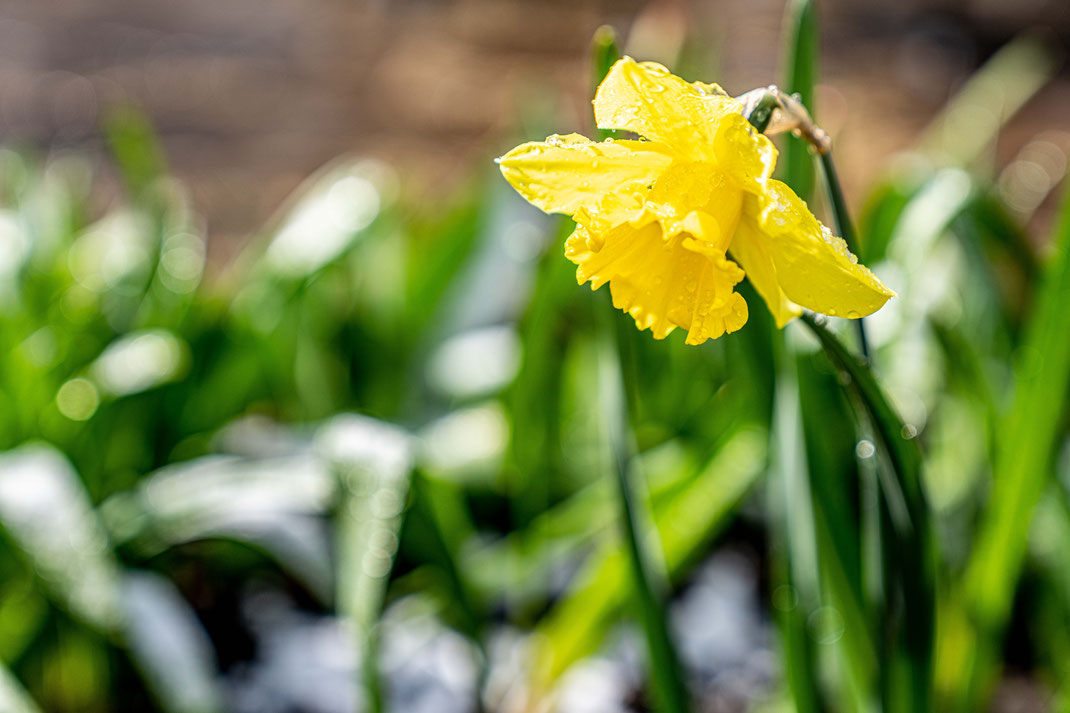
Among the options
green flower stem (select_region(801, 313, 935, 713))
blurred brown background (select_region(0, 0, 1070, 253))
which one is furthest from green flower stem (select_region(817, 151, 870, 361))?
blurred brown background (select_region(0, 0, 1070, 253))

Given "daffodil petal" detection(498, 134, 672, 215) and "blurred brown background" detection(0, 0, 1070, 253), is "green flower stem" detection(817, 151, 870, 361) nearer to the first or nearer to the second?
"daffodil petal" detection(498, 134, 672, 215)

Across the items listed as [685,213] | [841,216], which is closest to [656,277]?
[685,213]

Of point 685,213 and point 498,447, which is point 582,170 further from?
point 498,447

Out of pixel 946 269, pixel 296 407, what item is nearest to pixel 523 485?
pixel 296 407

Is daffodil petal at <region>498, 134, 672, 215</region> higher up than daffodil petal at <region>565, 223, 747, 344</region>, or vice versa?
daffodil petal at <region>498, 134, 672, 215</region>

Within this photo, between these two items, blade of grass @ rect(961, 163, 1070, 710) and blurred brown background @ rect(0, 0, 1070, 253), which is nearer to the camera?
blade of grass @ rect(961, 163, 1070, 710)

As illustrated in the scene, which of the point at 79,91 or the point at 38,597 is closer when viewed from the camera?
the point at 38,597

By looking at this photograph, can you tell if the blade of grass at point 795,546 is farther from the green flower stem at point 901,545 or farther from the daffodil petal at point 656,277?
the daffodil petal at point 656,277

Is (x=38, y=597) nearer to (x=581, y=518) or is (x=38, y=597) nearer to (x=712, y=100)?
(x=581, y=518)
